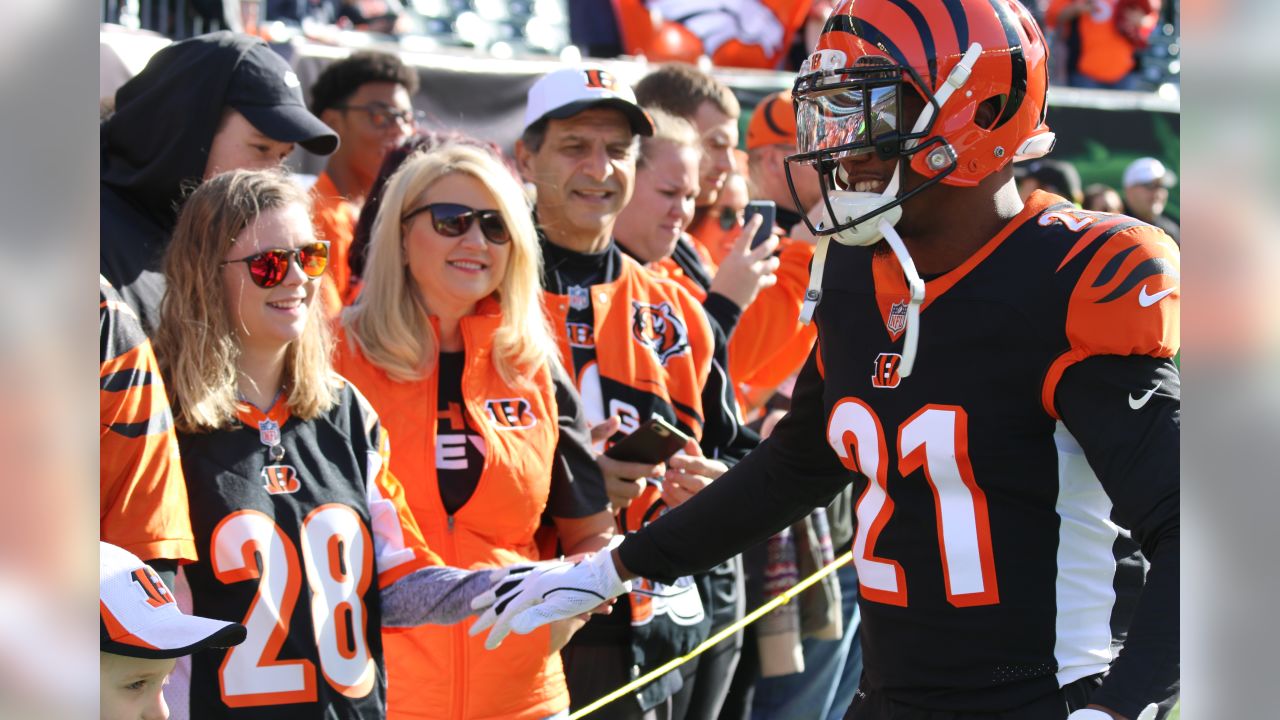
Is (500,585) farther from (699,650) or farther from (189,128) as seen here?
(189,128)

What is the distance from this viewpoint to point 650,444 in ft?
11.7

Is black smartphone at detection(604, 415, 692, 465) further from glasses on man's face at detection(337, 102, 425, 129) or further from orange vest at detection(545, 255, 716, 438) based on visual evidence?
glasses on man's face at detection(337, 102, 425, 129)

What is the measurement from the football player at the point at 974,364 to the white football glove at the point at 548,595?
23.1 inches

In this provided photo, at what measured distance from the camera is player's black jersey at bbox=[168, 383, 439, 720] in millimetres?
2719

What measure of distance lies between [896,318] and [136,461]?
1449 millimetres

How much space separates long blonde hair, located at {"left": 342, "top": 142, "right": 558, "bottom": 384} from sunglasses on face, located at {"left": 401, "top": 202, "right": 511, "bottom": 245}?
0.02m

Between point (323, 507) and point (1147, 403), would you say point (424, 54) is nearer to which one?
point (323, 507)

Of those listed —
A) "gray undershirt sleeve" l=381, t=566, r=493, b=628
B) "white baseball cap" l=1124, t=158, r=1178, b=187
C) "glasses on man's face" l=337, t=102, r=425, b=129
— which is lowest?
"gray undershirt sleeve" l=381, t=566, r=493, b=628

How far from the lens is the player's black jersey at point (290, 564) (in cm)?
272

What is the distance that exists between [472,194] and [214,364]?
3.01ft

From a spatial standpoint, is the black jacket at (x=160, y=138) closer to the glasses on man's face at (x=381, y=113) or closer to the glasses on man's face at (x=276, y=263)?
the glasses on man's face at (x=276, y=263)

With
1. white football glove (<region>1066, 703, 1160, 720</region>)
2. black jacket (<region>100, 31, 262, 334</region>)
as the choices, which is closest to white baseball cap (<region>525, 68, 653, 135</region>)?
black jacket (<region>100, 31, 262, 334</region>)
